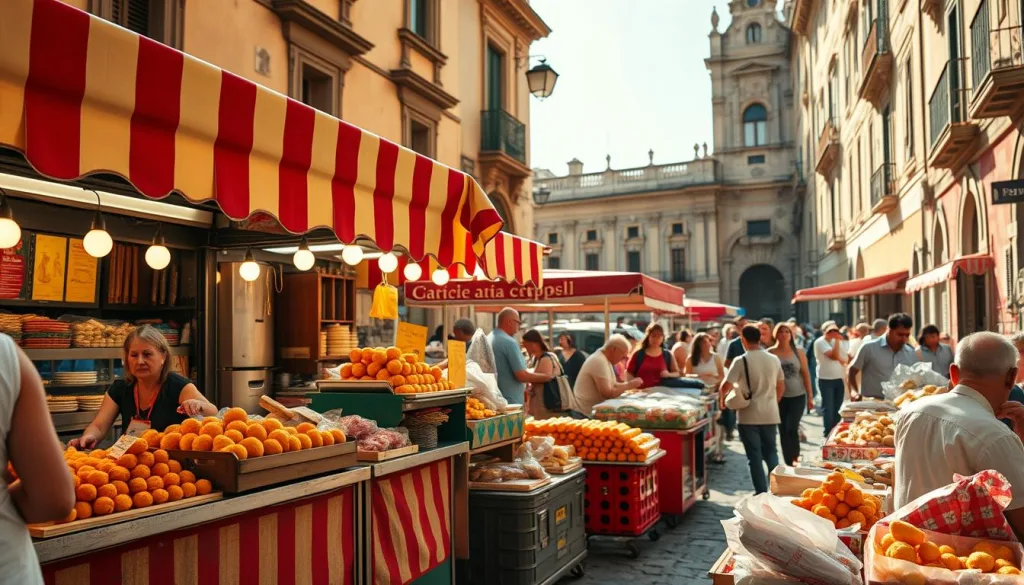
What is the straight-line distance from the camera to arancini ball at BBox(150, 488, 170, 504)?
11.3ft

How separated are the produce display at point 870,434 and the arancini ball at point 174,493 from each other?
4970 millimetres

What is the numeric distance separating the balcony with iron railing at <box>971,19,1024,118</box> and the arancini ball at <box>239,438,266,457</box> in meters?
10.2

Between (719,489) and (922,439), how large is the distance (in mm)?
6927

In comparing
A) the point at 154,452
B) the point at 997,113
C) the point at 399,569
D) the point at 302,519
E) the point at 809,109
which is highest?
the point at 809,109

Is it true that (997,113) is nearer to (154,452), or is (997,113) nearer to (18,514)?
(154,452)

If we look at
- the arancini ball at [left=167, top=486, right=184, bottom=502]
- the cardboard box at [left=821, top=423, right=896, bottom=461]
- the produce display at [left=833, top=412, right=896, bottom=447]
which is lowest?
the cardboard box at [left=821, top=423, right=896, bottom=461]

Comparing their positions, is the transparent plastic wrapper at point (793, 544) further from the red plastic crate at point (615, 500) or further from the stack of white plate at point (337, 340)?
the stack of white plate at point (337, 340)

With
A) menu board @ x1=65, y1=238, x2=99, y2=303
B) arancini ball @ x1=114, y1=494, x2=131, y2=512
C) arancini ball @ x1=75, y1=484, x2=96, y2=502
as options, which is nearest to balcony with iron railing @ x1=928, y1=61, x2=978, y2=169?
menu board @ x1=65, y1=238, x2=99, y2=303

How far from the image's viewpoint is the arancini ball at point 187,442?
12.8 ft

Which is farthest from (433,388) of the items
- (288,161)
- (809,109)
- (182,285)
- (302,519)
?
(809,109)

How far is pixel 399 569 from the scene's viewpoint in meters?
4.87

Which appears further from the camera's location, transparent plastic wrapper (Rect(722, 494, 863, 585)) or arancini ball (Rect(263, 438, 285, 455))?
arancini ball (Rect(263, 438, 285, 455))

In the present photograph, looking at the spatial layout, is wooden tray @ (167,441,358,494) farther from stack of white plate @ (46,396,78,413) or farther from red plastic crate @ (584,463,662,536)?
stack of white plate @ (46,396,78,413)

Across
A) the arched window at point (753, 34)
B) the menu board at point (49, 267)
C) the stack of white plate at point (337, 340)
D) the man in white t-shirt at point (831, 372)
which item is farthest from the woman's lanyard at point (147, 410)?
the arched window at point (753, 34)
